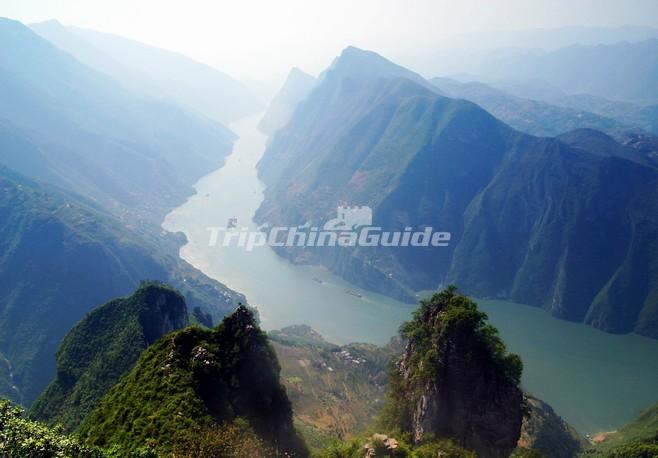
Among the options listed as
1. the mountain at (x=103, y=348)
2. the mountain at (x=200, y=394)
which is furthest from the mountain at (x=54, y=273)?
the mountain at (x=200, y=394)

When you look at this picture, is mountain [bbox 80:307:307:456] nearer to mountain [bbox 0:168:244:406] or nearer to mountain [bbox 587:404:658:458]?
mountain [bbox 587:404:658:458]

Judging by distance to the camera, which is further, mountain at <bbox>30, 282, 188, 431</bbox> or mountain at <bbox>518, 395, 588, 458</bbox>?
mountain at <bbox>518, 395, 588, 458</bbox>

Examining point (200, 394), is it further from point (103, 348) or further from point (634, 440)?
point (634, 440)

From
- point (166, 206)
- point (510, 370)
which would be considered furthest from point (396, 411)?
point (166, 206)

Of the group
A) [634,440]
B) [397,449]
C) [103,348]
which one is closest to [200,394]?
[397,449]

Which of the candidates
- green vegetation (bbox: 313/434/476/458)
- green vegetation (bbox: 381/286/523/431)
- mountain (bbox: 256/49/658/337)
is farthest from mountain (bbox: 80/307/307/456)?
mountain (bbox: 256/49/658/337)
